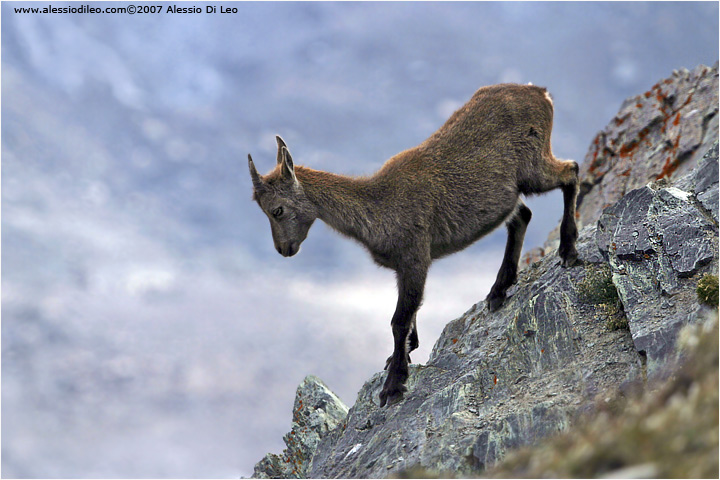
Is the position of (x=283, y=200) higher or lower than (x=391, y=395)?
higher

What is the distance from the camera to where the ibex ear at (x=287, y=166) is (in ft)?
34.0

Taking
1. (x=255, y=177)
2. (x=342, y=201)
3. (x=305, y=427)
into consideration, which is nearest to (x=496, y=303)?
(x=342, y=201)

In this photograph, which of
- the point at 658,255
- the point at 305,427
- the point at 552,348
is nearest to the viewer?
the point at 658,255

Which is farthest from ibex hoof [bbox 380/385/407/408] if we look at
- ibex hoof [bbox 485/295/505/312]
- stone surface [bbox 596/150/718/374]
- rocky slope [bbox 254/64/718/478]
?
stone surface [bbox 596/150/718/374]

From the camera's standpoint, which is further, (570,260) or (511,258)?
(511,258)

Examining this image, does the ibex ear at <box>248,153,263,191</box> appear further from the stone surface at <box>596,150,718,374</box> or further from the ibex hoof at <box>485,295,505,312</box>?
the stone surface at <box>596,150,718,374</box>

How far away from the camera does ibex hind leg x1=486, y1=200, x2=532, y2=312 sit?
38.4ft

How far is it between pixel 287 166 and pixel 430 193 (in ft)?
8.17

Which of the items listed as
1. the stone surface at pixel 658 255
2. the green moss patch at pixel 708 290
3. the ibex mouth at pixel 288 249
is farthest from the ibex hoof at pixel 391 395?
the green moss patch at pixel 708 290

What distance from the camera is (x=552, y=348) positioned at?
9758 millimetres

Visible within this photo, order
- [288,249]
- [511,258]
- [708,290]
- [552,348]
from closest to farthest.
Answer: [708,290] → [552,348] → [288,249] → [511,258]

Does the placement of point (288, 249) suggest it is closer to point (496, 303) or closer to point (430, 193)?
point (430, 193)

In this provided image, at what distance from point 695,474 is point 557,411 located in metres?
6.05

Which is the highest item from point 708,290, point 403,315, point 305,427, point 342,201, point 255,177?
point 255,177
